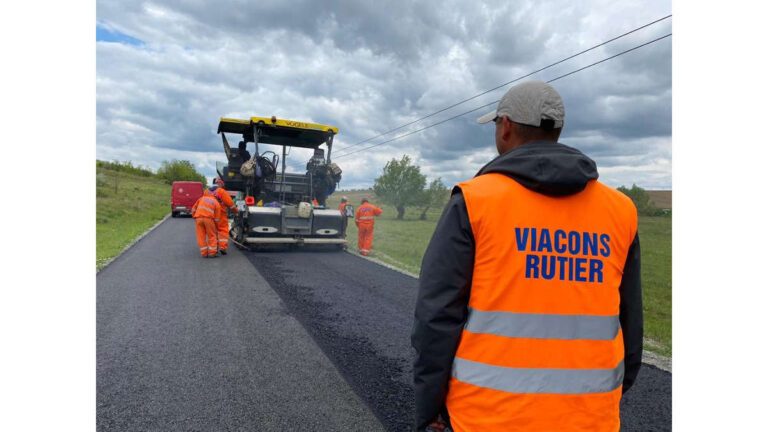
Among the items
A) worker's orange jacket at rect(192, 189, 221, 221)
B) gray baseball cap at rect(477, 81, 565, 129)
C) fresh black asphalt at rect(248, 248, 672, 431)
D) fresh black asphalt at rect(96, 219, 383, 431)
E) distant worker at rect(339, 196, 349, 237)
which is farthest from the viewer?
distant worker at rect(339, 196, 349, 237)

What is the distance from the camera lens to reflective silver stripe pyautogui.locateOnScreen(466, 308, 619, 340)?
1.49m

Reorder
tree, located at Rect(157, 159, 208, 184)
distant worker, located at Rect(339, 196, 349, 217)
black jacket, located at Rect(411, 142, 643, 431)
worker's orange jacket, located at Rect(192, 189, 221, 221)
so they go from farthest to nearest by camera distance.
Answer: tree, located at Rect(157, 159, 208, 184) → distant worker, located at Rect(339, 196, 349, 217) → worker's orange jacket, located at Rect(192, 189, 221, 221) → black jacket, located at Rect(411, 142, 643, 431)

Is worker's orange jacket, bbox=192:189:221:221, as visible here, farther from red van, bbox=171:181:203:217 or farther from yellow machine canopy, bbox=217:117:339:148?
red van, bbox=171:181:203:217

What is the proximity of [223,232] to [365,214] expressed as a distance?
3720mm

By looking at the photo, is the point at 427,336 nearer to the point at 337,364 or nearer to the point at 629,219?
the point at 629,219

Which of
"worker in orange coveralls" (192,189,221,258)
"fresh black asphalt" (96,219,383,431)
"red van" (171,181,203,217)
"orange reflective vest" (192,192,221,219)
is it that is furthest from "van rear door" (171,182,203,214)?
"fresh black asphalt" (96,219,383,431)

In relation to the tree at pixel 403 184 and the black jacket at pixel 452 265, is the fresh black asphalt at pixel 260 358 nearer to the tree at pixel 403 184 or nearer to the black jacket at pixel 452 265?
the black jacket at pixel 452 265

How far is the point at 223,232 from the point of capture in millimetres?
10586

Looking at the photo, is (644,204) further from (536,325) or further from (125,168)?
(125,168)

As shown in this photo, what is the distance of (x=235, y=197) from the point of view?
12.4 meters

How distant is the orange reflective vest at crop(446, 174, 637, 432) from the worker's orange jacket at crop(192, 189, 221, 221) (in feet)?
30.9

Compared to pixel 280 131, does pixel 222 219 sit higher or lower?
lower

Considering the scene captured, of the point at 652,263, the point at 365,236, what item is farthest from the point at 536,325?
the point at 652,263

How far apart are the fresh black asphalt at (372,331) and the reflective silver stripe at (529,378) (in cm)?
163
